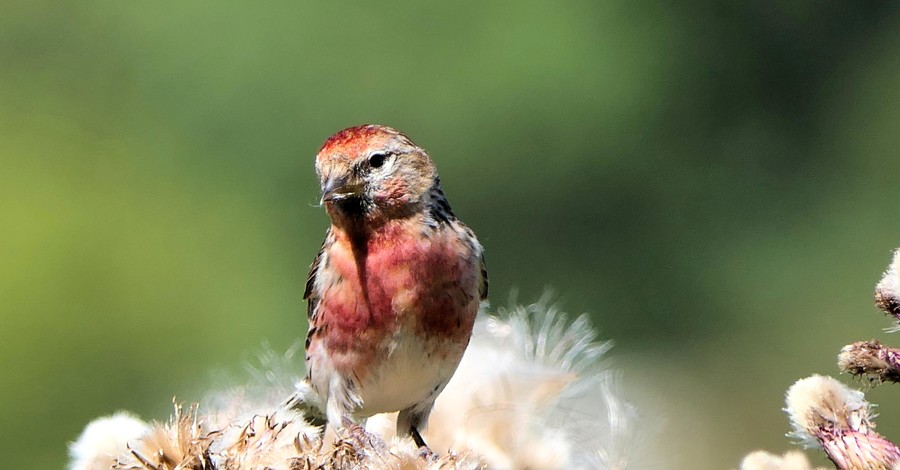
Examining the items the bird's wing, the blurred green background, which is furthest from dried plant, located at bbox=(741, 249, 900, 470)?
the blurred green background

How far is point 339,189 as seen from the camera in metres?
2.84

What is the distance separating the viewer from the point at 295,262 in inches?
344

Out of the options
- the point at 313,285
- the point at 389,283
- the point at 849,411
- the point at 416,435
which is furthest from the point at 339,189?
the point at 849,411

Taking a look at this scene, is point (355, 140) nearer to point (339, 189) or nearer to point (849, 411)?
point (339, 189)

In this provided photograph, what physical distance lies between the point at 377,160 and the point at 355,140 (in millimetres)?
85

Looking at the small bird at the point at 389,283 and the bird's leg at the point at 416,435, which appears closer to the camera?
the bird's leg at the point at 416,435

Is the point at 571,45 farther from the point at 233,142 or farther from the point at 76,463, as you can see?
the point at 76,463

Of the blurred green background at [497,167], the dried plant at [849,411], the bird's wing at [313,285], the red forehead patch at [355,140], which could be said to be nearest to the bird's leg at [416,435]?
the bird's wing at [313,285]

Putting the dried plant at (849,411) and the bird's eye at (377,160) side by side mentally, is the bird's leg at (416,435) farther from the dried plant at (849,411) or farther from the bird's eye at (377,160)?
the dried plant at (849,411)

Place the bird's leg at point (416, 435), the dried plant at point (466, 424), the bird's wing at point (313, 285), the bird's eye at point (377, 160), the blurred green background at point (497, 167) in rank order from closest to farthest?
the dried plant at point (466, 424)
the bird's leg at point (416, 435)
the bird's eye at point (377, 160)
the bird's wing at point (313, 285)
the blurred green background at point (497, 167)

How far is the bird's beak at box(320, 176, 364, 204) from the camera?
2799 millimetres

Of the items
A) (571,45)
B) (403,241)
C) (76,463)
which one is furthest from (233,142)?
(76,463)

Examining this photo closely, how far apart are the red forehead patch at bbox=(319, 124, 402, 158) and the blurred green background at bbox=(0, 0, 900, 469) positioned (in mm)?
4619

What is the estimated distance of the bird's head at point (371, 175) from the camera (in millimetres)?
2854
